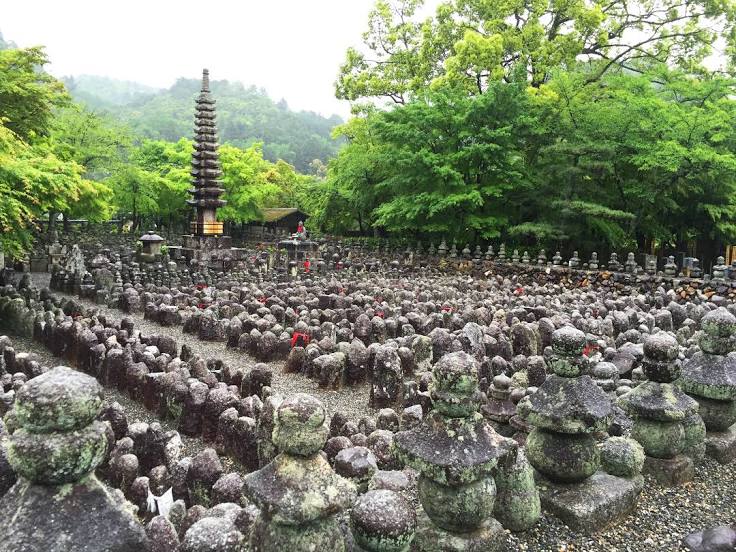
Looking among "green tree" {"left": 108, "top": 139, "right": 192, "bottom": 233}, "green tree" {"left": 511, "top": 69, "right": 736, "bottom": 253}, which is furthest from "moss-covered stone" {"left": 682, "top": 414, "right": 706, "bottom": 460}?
"green tree" {"left": 108, "top": 139, "right": 192, "bottom": 233}

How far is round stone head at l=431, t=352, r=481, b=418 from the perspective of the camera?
2336mm

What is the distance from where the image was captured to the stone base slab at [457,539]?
238cm

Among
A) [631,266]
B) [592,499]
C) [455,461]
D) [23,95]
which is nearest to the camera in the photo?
[455,461]

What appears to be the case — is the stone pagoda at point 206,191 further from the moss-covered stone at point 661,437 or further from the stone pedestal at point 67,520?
the stone pedestal at point 67,520

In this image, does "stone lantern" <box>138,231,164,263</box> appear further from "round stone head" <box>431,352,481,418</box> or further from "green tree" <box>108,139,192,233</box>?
"round stone head" <box>431,352,481,418</box>

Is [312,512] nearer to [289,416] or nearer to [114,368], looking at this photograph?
[289,416]

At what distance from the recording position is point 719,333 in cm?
376

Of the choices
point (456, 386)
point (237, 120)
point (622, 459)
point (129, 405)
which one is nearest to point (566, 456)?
point (622, 459)

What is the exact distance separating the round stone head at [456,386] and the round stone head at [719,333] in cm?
240

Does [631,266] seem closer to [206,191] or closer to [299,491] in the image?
[206,191]

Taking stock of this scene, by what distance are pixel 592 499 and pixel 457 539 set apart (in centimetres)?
95

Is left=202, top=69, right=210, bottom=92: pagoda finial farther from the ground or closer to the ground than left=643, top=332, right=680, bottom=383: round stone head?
farther from the ground

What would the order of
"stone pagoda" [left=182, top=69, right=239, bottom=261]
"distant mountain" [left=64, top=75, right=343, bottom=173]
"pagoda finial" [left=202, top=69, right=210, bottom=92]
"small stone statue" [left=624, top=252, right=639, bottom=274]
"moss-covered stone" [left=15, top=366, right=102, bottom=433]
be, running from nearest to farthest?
"moss-covered stone" [left=15, top=366, right=102, bottom=433] < "small stone statue" [left=624, top=252, right=639, bottom=274] < "stone pagoda" [left=182, top=69, right=239, bottom=261] < "pagoda finial" [left=202, top=69, right=210, bottom=92] < "distant mountain" [left=64, top=75, right=343, bottom=173]

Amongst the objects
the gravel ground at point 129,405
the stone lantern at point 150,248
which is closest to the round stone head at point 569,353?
the gravel ground at point 129,405
